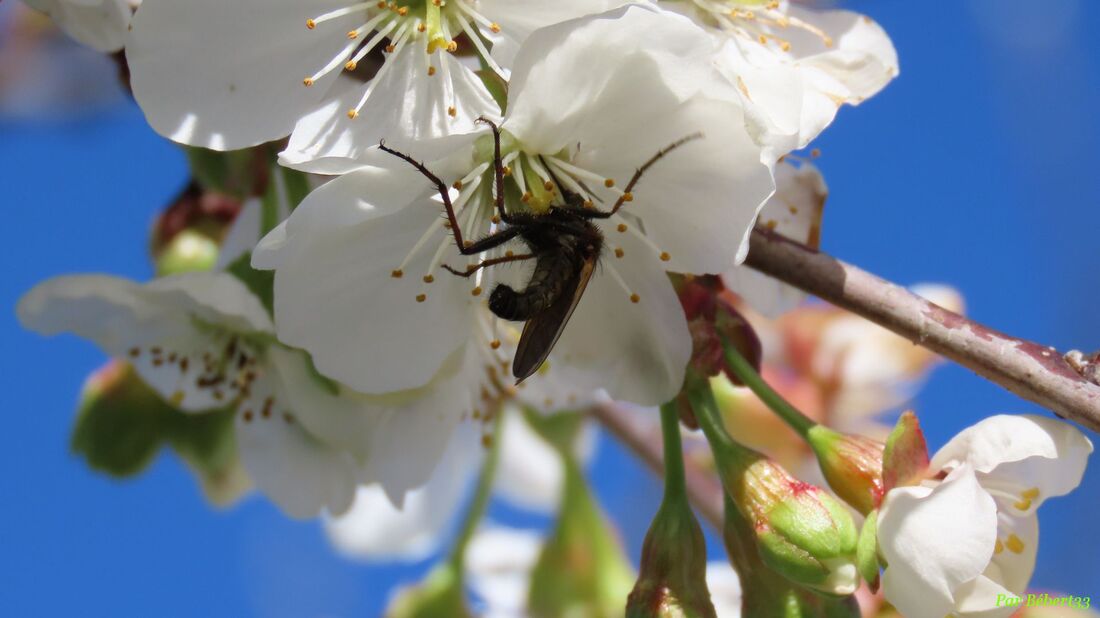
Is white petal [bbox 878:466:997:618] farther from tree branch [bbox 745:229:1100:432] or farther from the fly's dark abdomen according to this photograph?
the fly's dark abdomen

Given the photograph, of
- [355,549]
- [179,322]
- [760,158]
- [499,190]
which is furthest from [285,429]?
[355,549]

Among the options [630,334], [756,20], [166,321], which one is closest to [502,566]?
[166,321]

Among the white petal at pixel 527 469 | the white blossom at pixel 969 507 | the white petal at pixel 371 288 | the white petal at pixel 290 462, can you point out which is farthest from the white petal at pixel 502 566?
the white blossom at pixel 969 507

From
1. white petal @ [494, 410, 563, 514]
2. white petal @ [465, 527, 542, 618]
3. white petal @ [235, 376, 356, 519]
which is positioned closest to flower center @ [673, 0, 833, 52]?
white petal @ [235, 376, 356, 519]

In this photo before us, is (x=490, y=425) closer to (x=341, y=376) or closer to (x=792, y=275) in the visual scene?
(x=341, y=376)

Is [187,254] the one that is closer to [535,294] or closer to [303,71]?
[303,71]

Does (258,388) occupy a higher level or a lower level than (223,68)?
lower
